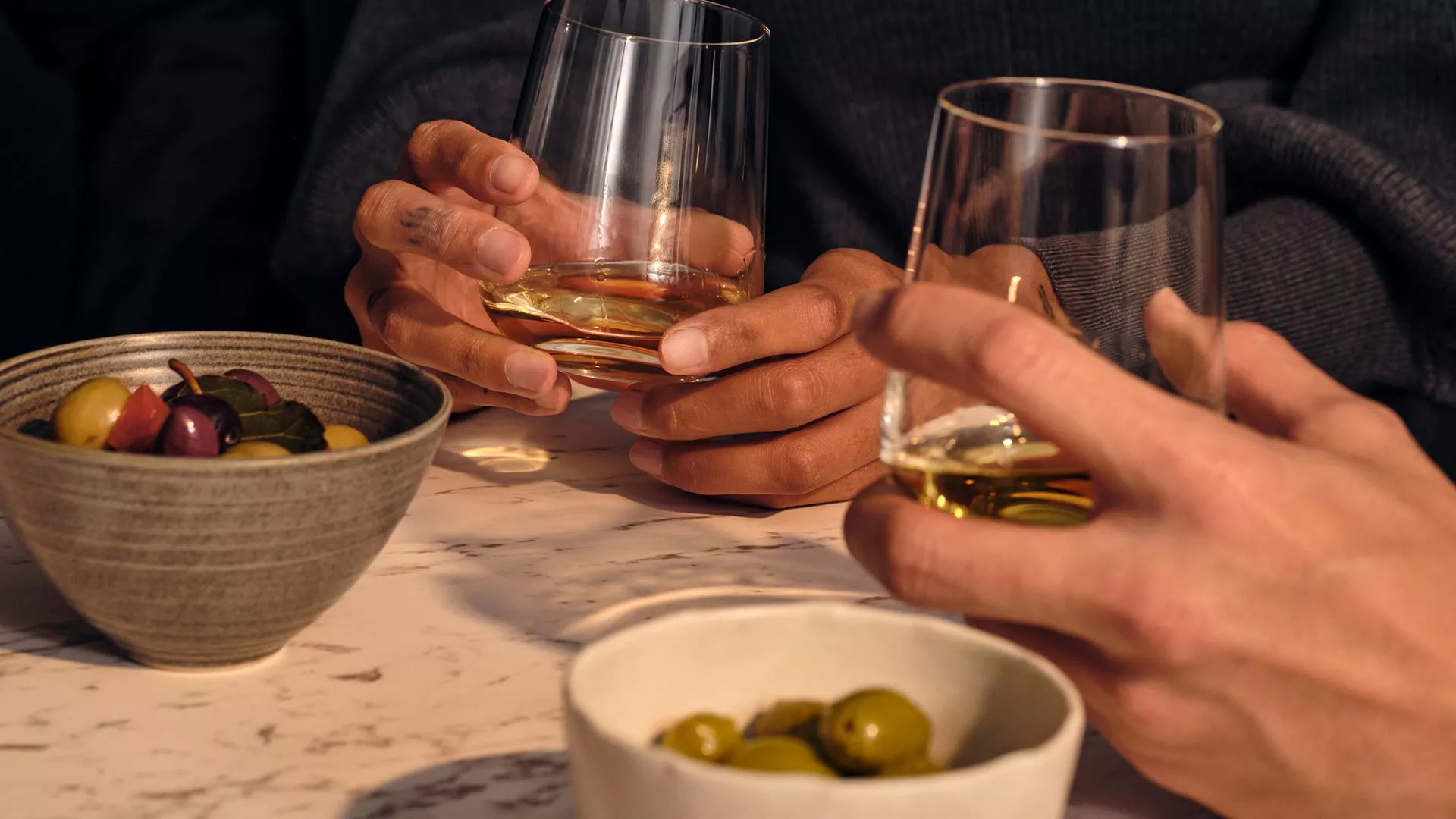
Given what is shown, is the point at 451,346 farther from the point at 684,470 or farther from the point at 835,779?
the point at 835,779

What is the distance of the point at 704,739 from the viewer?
1.59 feet

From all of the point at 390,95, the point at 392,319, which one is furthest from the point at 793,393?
the point at 390,95

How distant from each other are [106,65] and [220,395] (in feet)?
5.78

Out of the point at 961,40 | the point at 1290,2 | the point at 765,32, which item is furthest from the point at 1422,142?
the point at 765,32

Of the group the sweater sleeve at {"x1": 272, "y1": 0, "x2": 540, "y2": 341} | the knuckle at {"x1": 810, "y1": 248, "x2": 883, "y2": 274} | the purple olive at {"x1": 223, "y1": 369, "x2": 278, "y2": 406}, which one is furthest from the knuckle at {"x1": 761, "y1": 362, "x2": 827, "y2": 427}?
the sweater sleeve at {"x1": 272, "y1": 0, "x2": 540, "y2": 341}

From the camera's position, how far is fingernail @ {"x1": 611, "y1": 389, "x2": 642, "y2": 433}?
1.03m

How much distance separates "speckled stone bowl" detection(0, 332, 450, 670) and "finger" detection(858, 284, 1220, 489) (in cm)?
30

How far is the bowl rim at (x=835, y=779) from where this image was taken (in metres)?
0.41

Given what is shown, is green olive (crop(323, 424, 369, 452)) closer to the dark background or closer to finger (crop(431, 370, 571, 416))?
finger (crop(431, 370, 571, 416))

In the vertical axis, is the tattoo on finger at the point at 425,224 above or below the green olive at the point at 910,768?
above

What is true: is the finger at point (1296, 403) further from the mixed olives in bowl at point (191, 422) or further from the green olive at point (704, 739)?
the mixed olives in bowl at point (191, 422)

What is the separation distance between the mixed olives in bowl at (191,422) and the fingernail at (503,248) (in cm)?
19

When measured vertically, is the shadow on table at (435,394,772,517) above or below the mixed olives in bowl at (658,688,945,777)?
below

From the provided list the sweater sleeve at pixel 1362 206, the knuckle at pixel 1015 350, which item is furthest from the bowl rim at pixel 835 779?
the sweater sleeve at pixel 1362 206
